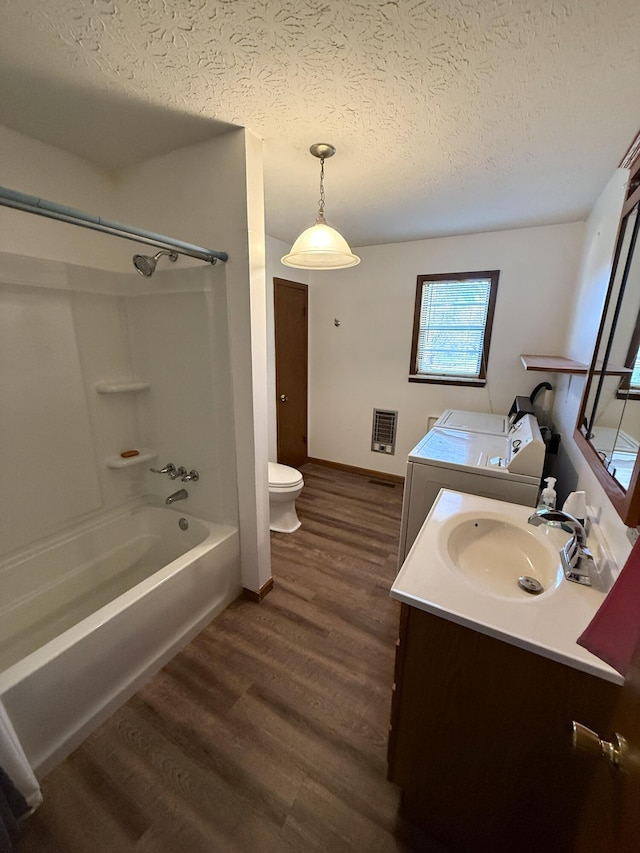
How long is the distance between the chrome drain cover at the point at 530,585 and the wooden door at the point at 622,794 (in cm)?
49

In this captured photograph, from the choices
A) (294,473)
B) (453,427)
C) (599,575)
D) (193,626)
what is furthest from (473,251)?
(193,626)

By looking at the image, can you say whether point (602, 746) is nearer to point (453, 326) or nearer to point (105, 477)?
point (105, 477)

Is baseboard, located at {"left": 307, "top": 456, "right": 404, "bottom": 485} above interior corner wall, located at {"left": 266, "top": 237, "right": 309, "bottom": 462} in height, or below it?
below

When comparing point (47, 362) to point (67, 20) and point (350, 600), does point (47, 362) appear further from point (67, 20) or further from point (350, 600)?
point (350, 600)

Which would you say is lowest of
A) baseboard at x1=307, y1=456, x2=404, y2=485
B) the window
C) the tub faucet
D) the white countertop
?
baseboard at x1=307, y1=456, x2=404, y2=485

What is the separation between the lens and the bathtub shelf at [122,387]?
1951 mm

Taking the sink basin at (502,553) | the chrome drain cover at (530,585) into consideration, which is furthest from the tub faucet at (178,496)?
the chrome drain cover at (530,585)

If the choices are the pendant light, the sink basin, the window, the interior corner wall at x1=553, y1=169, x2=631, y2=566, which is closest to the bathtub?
the sink basin

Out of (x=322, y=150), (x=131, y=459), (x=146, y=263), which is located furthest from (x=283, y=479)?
(x=322, y=150)

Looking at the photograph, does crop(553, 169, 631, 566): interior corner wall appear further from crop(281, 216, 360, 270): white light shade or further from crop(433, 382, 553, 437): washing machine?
crop(281, 216, 360, 270): white light shade

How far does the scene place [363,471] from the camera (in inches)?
150

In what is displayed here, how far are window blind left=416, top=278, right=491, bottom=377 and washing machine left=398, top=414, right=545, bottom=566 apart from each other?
102cm

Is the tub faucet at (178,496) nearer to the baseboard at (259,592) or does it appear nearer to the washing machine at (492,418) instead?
the baseboard at (259,592)

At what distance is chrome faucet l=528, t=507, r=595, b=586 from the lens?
3.24 feet
